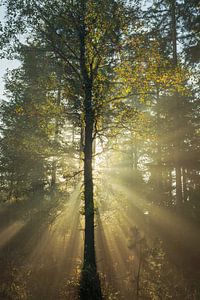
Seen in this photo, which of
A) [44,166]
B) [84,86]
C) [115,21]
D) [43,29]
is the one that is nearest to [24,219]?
[44,166]

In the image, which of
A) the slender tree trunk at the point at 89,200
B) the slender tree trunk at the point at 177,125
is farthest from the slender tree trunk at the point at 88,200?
the slender tree trunk at the point at 177,125

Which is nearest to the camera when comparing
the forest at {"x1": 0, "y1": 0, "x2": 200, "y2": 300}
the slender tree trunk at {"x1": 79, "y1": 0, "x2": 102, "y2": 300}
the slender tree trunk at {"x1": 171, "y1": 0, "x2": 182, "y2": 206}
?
the slender tree trunk at {"x1": 79, "y1": 0, "x2": 102, "y2": 300}

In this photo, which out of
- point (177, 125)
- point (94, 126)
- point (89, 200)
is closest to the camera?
point (89, 200)

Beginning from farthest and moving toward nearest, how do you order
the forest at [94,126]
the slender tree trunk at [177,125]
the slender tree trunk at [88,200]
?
the slender tree trunk at [177,125], the forest at [94,126], the slender tree trunk at [88,200]

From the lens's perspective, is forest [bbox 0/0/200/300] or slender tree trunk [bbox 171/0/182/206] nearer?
forest [bbox 0/0/200/300]

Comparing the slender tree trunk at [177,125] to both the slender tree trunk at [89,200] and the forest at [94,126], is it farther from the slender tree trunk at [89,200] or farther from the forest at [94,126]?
the slender tree trunk at [89,200]

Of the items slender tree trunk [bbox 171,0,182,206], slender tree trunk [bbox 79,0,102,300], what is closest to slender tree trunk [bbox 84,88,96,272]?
slender tree trunk [bbox 79,0,102,300]

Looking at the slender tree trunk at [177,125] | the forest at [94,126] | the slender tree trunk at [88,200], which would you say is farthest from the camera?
the slender tree trunk at [177,125]

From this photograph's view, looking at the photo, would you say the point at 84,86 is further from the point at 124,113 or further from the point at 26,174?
the point at 26,174

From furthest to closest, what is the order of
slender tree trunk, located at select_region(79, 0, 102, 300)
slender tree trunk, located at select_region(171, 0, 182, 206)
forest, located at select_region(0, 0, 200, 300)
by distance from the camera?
slender tree trunk, located at select_region(171, 0, 182, 206) → forest, located at select_region(0, 0, 200, 300) → slender tree trunk, located at select_region(79, 0, 102, 300)

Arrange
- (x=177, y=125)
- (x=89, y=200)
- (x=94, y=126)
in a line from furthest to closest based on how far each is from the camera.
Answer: (x=177, y=125) < (x=94, y=126) < (x=89, y=200)

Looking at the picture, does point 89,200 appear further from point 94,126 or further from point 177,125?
point 177,125

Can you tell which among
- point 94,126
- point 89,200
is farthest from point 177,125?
point 89,200

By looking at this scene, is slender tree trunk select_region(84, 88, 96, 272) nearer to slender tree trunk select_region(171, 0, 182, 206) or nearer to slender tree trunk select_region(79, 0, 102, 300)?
slender tree trunk select_region(79, 0, 102, 300)
